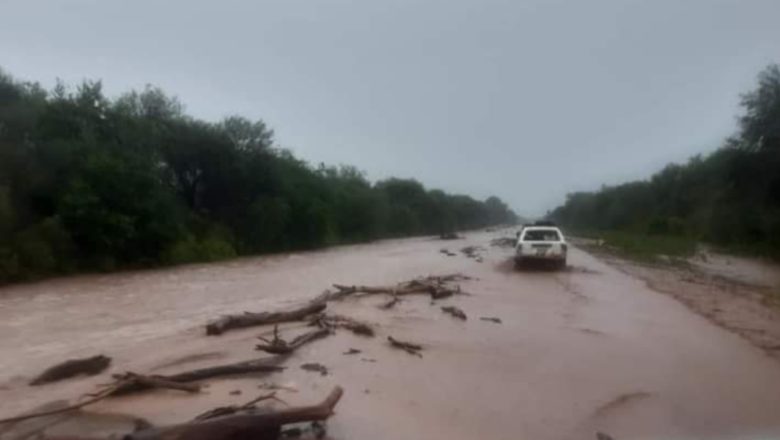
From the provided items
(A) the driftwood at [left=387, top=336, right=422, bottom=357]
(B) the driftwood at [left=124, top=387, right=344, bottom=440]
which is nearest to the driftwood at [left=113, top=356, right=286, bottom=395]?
(B) the driftwood at [left=124, top=387, right=344, bottom=440]

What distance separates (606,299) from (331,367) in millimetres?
12883

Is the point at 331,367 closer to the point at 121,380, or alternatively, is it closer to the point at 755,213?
the point at 121,380

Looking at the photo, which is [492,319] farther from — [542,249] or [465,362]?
[542,249]

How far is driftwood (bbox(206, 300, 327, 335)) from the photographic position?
44.5 ft

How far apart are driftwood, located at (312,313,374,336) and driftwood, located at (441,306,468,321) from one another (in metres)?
2.49

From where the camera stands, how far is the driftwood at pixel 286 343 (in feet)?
35.4

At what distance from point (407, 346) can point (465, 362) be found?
3.65ft

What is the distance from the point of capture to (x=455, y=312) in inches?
→ 651

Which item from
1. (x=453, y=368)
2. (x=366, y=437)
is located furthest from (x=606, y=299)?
(x=366, y=437)

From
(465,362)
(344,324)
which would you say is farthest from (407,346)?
(344,324)

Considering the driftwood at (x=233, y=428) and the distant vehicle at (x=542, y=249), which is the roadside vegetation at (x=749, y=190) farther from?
the driftwood at (x=233, y=428)

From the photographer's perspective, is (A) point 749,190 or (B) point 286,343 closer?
(B) point 286,343

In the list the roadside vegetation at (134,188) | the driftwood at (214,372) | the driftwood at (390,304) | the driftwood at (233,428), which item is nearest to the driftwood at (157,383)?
the driftwood at (214,372)

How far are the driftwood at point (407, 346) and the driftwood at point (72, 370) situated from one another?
444cm
